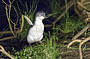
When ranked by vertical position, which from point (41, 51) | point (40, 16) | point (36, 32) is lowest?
point (41, 51)

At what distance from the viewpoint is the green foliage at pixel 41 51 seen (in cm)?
378

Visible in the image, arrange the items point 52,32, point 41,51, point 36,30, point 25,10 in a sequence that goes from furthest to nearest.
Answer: point 25,10
point 52,32
point 41,51
point 36,30

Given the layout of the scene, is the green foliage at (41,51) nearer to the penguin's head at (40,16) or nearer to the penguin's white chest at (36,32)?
the penguin's white chest at (36,32)

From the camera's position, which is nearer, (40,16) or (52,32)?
(40,16)

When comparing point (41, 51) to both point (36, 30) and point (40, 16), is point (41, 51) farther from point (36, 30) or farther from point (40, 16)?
point (40, 16)

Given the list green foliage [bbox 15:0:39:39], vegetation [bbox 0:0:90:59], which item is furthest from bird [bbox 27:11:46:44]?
green foliage [bbox 15:0:39:39]

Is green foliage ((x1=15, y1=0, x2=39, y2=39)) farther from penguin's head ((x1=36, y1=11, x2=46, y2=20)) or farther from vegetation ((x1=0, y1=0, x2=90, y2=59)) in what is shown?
penguin's head ((x1=36, y1=11, x2=46, y2=20))

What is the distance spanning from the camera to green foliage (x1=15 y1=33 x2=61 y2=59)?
378 centimetres

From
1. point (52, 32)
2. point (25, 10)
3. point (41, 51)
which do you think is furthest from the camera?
point (25, 10)

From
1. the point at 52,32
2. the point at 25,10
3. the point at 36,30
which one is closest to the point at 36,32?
the point at 36,30

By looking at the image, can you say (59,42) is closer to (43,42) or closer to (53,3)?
(43,42)

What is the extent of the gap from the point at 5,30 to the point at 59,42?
94 centimetres

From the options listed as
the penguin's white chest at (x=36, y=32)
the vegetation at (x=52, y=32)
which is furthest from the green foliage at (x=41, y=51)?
the penguin's white chest at (x=36, y=32)

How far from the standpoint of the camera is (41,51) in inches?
161
